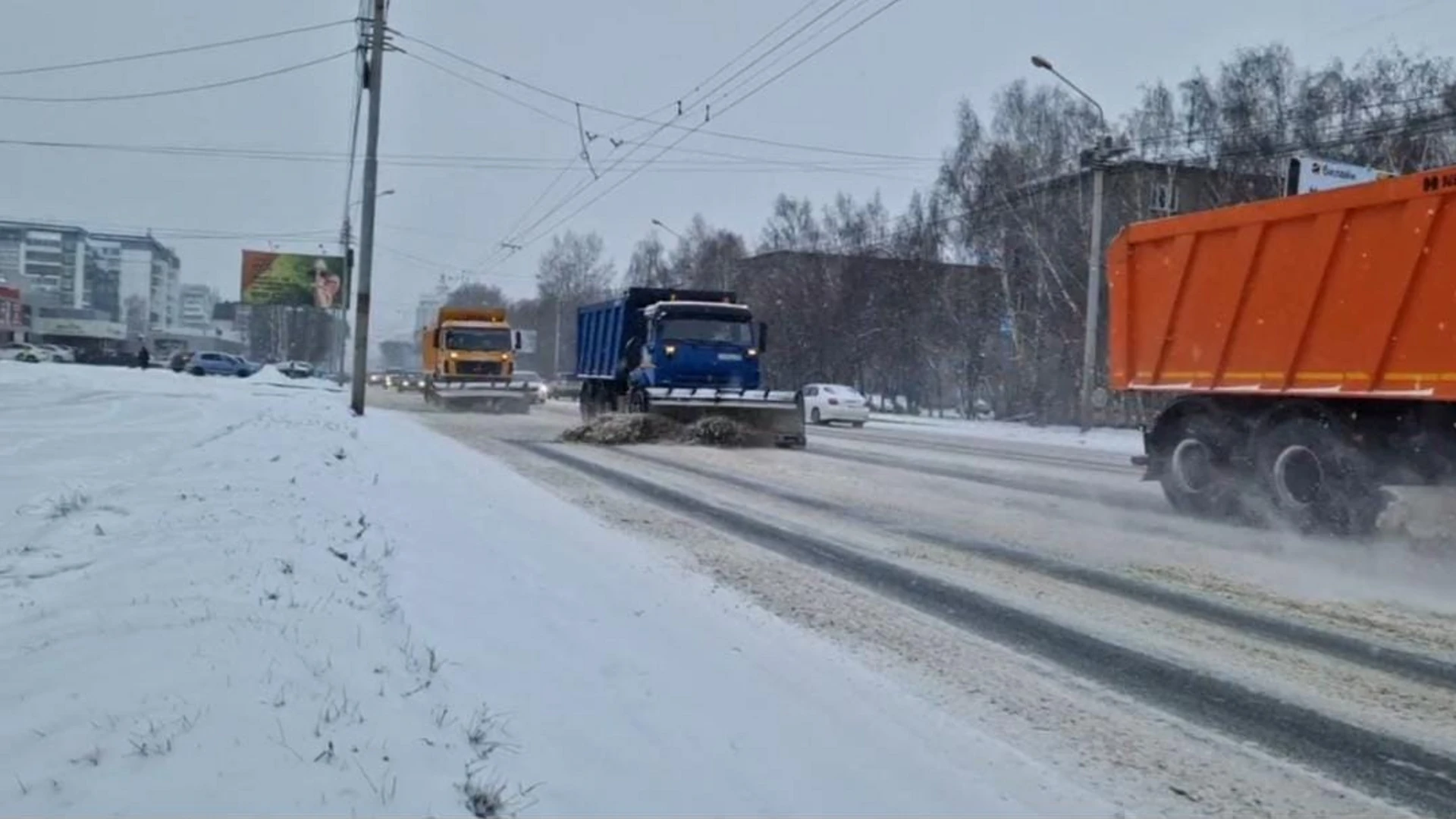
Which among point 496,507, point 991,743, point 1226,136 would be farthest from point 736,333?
point 1226,136

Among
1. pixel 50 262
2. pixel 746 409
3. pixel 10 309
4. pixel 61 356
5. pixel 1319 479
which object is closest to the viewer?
pixel 1319 479

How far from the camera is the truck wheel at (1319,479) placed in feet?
34.2

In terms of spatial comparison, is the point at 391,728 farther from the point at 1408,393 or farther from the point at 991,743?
the point at 1408,393

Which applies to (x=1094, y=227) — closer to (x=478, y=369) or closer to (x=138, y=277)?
(x=478, y=369)

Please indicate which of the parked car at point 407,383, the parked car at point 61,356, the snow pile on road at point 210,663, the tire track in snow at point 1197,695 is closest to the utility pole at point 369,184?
the snow pile on road at point 210,663

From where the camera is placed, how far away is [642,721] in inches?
179

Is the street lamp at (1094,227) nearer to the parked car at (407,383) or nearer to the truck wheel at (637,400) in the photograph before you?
the truck wheel at (637,400)

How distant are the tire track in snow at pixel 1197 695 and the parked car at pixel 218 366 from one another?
207 ft

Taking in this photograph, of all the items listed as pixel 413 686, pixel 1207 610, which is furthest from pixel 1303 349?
pixel 413 686

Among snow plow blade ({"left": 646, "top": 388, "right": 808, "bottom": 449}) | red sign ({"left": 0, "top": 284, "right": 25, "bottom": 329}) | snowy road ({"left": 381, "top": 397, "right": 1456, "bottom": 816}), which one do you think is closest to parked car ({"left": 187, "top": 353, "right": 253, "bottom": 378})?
red sign ({"left": 0, "top": 284, "right": 25, "bottom": 329})

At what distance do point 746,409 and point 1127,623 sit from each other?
50.3 feet

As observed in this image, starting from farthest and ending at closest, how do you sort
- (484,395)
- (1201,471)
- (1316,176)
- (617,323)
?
(484,395)
(617,323)
(1316,176)
(1201,471)

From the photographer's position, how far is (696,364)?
909 inches

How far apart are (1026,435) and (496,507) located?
87.8ft
